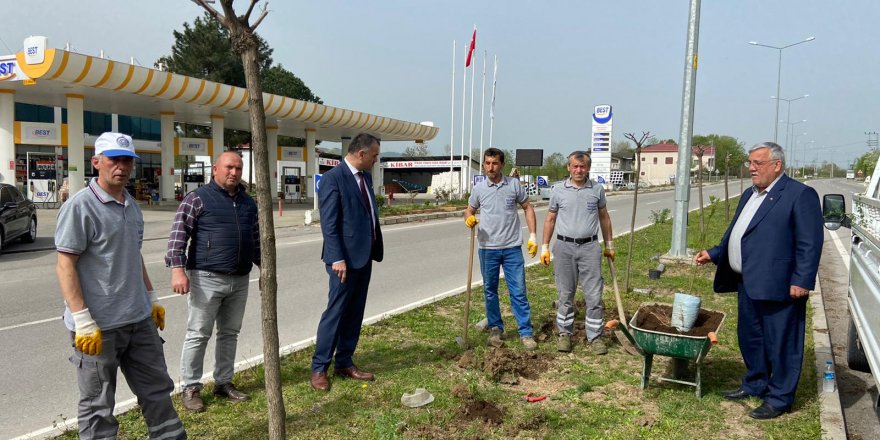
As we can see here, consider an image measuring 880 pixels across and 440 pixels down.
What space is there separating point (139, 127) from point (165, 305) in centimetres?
3961

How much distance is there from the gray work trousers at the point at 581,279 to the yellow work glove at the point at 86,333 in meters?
3.99

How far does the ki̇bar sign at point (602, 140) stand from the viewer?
35.5 metres

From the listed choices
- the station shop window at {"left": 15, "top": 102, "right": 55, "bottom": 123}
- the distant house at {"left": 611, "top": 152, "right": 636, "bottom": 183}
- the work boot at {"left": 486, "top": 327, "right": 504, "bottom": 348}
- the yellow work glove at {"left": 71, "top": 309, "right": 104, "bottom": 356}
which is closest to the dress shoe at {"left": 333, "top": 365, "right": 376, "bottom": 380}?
the work boot at {"left": 486, "top": 327, "right": 504, "bottom": 348}

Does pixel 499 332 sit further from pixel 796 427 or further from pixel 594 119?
pixel 594 119

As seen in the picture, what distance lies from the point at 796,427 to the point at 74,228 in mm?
4632

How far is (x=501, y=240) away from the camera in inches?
235

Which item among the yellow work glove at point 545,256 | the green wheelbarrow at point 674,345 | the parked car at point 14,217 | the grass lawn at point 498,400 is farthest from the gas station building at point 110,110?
the green wheelbarrow at point 674,345

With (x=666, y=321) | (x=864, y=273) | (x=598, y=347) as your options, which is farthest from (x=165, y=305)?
(x=864, y=273)

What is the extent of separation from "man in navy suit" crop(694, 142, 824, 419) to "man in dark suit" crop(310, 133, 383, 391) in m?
2.85

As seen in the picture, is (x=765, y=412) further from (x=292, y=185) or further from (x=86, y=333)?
(x=292, y=185)

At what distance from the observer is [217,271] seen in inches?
169

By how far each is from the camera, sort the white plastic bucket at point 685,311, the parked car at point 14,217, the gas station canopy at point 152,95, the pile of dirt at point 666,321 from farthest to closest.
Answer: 1. the gas station canopy at point 152,95
2. the parked car at point 14,217
3. the pile of dirt at point 666,321
4. the white plastic bucket at point 685,311

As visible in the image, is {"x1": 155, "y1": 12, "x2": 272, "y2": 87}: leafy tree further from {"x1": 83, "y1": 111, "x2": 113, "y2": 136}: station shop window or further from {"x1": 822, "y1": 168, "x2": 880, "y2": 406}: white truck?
{"x1": 822, "y1": 168, "x2": 880, "y2": 406}: white truck

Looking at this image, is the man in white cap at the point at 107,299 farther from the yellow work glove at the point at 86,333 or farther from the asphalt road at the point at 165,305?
the asphalt road at the point at 165,305
